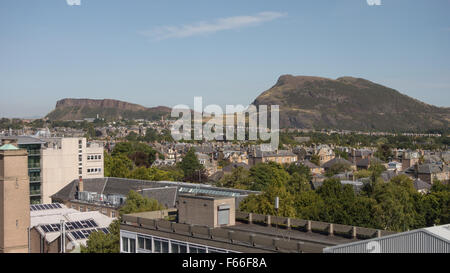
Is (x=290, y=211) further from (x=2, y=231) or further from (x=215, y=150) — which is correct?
(x=215, y=150)

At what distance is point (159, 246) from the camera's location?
26.6m

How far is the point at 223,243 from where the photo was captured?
23688 mm

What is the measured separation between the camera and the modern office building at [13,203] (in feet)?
129

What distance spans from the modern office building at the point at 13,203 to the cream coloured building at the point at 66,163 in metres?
25.1

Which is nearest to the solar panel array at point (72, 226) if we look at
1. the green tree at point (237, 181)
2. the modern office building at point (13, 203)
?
the modern office building at point (13, 203)

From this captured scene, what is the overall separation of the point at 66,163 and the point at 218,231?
155ft

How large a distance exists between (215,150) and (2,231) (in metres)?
110

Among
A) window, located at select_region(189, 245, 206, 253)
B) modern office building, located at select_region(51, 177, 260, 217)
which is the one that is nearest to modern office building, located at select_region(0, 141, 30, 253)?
modern office building, located at select_region(51, 177, 260, 217)

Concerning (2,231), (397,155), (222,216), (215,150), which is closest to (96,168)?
(2,231)

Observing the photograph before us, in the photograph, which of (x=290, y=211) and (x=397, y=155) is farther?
(x=397, y=155)

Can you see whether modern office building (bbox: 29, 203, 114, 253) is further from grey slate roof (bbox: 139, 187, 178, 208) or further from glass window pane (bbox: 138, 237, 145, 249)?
glass window pane (bbox: 138, 237, 145, 249)

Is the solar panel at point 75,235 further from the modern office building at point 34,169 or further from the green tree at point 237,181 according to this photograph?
the green tree at point 237,181
